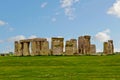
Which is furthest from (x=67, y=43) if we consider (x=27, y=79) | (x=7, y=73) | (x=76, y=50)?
(x=27, y=79)

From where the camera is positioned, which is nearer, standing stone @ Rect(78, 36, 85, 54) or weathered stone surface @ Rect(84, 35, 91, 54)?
weathered stone surface @ Rect(84, 35, 91, 54)

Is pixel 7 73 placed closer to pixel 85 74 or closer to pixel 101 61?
pixel 85 74

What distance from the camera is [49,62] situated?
35.7m

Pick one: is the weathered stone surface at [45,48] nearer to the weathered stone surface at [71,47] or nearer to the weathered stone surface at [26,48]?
the weathered stone surface at [71,47]

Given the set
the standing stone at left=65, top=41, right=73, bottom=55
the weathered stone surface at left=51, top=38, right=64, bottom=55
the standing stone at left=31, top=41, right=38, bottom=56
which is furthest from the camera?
the standing stone at left=31, top=41, right=38, bottom=56

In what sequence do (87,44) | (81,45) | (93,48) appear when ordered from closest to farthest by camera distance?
1. (87,44)
2. (81,45)
3. (93,48)

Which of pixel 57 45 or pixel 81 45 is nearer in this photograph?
pixel 57 45

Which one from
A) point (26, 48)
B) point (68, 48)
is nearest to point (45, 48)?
point (68, 48)

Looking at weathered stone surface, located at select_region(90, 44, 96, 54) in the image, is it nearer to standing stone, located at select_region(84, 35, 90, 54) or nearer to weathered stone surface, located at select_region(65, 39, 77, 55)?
standing stone, located at select_region(84, 35, 90, 54)

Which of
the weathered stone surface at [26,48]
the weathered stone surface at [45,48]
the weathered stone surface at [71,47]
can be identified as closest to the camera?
the weathered stone surface at [71,47]

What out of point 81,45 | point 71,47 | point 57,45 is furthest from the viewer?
point 81,45

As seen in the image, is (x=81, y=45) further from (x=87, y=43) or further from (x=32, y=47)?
(x=32, y=47)

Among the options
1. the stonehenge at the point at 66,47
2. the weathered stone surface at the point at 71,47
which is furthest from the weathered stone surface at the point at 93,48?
the weathered stone surface at the point at 71,47

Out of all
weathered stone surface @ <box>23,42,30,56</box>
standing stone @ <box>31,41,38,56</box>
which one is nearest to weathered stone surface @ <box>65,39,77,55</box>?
standing stone @ <box>31,41,38,56</box>
